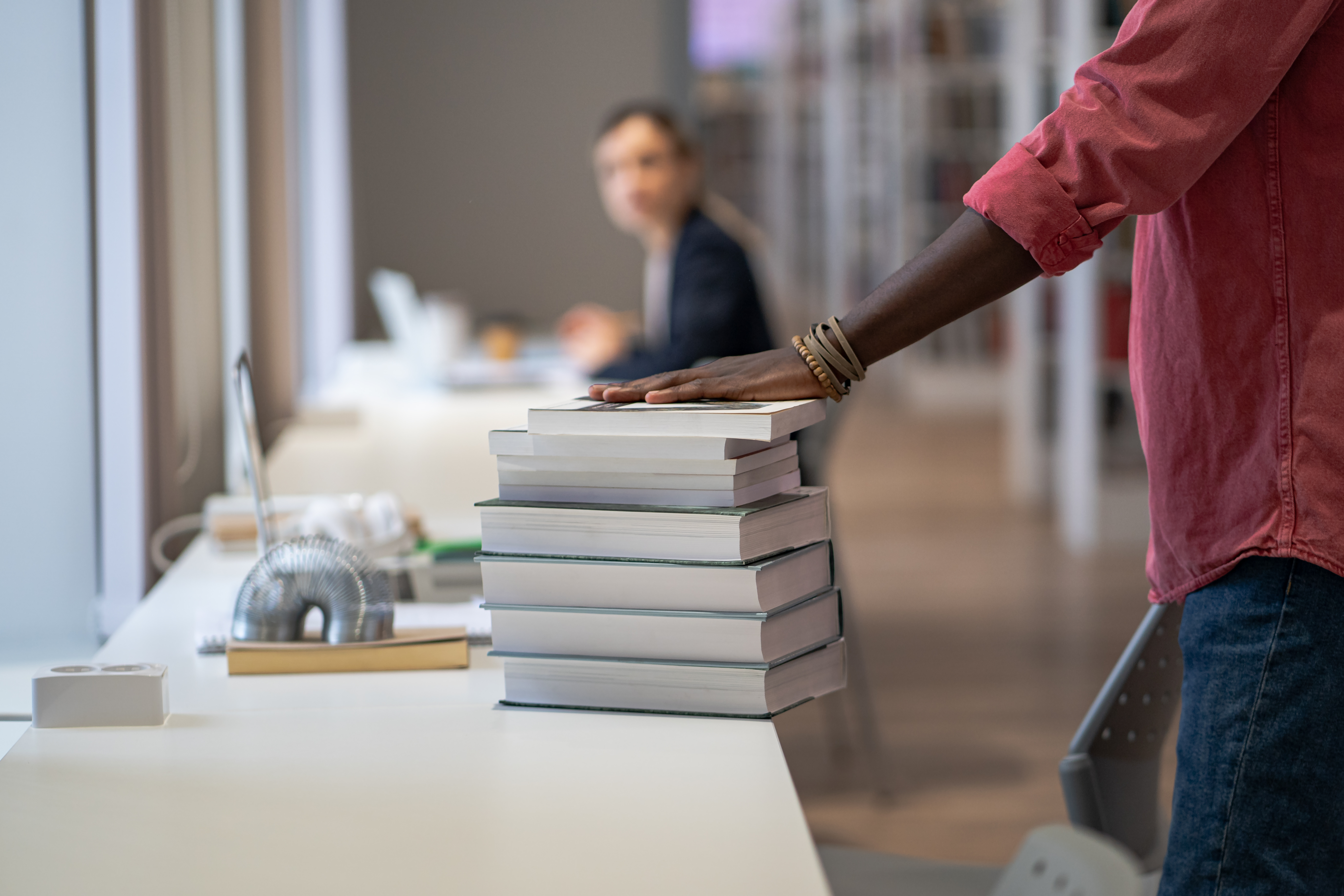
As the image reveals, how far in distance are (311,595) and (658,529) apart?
403 mm

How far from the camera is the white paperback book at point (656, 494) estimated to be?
98 centimetres

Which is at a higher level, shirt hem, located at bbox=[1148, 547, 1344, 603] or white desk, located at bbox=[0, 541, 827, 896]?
shirt hem, located at bbox=[1148, 547, 1344, 603]

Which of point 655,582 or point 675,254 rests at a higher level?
point 675,254

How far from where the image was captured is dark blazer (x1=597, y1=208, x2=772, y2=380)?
3027mm

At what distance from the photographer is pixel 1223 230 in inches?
37.8

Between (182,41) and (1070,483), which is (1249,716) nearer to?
(182,41)

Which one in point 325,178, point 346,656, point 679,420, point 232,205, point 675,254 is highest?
point 325,178

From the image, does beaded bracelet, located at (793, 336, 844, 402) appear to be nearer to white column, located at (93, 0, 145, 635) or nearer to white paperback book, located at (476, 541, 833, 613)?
white paperback book, located at (476, 541, 833, 613)

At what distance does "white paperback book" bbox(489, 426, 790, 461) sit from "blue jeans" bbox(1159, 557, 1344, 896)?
0.37m

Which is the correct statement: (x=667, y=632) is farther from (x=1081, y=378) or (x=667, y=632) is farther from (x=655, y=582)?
(x=1081, y=378)

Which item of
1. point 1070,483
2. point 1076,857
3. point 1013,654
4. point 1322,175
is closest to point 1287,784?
point 1076,857

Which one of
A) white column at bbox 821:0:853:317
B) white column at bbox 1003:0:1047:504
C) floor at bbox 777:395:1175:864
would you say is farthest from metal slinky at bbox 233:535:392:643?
white column at bbox 821:0:853:317

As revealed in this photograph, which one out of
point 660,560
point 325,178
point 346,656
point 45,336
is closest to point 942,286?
point 660,560

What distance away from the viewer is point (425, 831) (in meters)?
0.83
